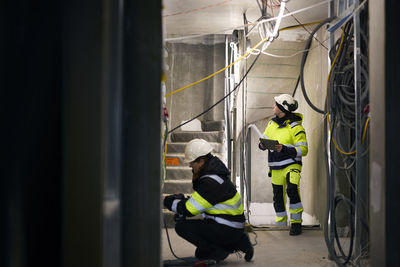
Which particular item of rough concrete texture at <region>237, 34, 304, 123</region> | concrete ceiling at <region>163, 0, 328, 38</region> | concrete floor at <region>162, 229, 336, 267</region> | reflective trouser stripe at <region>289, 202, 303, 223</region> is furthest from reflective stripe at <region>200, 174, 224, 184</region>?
rough concrete texture at <region>237, 34, 304, 123</region>

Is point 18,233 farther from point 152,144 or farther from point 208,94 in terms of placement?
point 208,94

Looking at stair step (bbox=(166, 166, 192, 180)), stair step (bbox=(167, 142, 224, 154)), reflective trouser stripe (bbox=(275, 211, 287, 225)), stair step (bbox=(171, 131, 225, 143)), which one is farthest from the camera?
stair step (bbox=(171, 131, 225, 143))

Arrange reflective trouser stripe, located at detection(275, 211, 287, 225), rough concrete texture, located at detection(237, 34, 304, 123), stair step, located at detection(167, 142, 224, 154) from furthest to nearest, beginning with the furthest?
stair step, located at detection(167, 142, 224, 154) < rough concrete texture, located at detection(237, 34, 304, 123) < reflective trouser stripe, located at detection(275, 211, 287, 225)

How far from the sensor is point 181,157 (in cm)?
616

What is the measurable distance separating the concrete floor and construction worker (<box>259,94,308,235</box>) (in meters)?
0.25

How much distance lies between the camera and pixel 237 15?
5.86 meters

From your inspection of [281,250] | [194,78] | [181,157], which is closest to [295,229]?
[281,250]

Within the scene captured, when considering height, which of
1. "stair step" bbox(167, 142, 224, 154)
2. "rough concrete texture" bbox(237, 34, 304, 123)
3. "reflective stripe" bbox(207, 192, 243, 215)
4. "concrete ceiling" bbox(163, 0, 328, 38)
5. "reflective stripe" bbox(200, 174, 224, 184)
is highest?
"concrete ceiling" bbox(163, 0, 328, 38)

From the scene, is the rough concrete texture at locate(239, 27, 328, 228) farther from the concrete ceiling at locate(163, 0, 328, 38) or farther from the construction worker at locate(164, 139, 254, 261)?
the construction worker at locate(164, 139, 254, 261)

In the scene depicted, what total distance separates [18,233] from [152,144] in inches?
19.5

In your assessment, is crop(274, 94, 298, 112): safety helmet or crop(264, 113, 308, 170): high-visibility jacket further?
crop(274, 94, 298, 112): safety helmet

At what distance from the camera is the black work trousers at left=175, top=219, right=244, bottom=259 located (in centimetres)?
343

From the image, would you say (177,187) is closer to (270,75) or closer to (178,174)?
(178,174)
